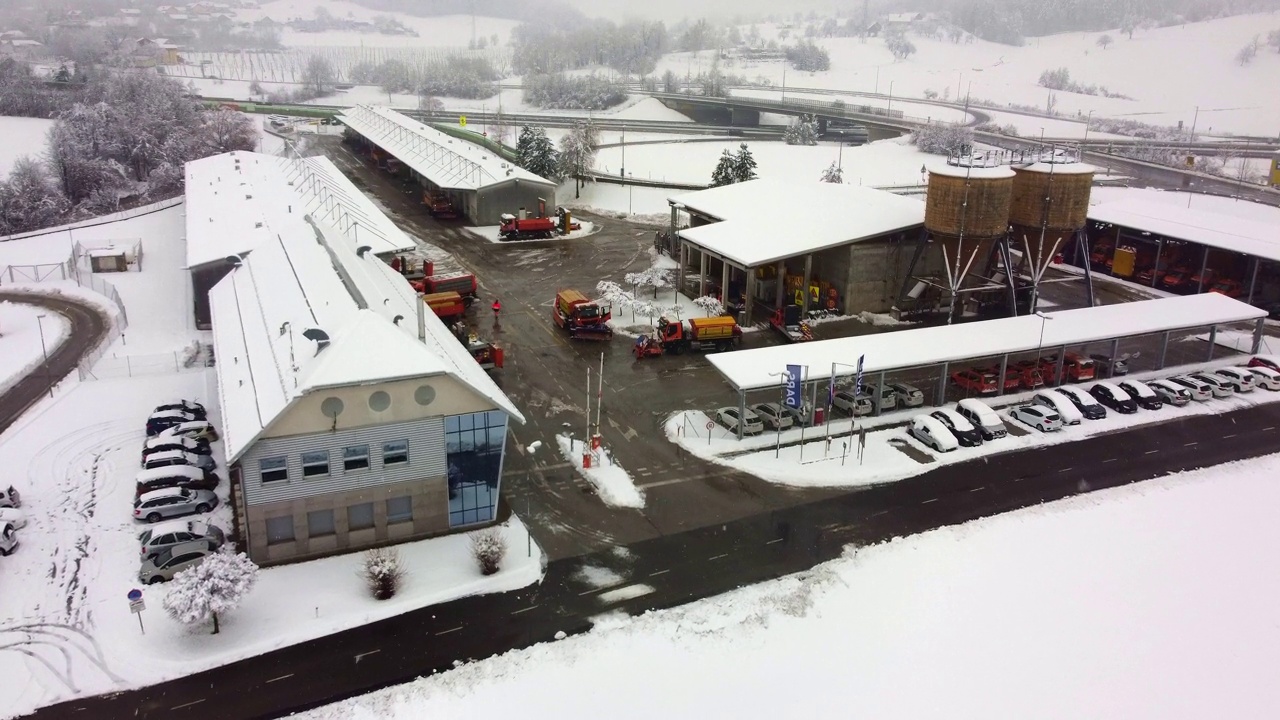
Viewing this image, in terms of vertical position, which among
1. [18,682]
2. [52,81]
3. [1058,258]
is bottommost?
[18,682]

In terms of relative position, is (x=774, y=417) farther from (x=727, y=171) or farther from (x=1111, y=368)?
(x=727, y=171)

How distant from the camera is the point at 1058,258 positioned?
58.1m

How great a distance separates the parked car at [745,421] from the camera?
33.5m

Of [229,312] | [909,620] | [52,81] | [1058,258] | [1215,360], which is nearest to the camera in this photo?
[909,620]

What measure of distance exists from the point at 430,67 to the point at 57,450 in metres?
165

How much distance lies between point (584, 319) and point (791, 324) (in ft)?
35.1

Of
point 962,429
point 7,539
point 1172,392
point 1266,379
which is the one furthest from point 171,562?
point 1266,379

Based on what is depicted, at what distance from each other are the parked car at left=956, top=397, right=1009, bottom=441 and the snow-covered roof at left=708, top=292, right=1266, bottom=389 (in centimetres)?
186

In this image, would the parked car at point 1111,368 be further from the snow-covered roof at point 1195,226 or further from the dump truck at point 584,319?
the dump truck at point 584,319

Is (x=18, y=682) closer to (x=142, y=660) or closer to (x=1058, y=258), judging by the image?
(x=142, y=660)

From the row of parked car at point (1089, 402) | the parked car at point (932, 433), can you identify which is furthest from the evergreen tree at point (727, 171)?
the parked car at point (932, 433)

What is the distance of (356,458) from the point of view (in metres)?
25.1

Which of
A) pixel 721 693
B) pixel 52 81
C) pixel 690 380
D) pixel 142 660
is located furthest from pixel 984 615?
pixel 52 81

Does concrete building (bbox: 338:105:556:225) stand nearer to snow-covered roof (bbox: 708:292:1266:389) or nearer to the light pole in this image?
the light pole
